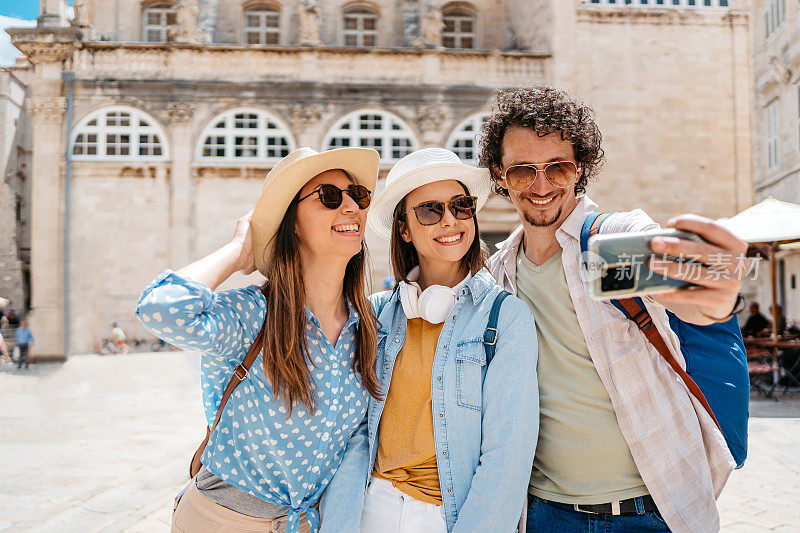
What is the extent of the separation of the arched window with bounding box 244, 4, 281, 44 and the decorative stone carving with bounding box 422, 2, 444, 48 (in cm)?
651

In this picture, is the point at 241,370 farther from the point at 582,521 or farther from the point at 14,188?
the point at 14,188

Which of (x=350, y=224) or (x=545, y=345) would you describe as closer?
(x=545, y=345)

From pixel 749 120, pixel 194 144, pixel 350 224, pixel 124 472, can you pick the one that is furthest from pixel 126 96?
pixel 749 120

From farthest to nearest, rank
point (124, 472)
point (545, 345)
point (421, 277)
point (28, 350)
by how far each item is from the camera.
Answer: point (28, 350)
point (124, 472)
point (421, 277)
point (545, 345)

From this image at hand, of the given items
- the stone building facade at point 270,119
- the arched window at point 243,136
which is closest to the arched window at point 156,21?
the stone building facade at point 270,119

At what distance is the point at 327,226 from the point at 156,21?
24429 millimetres

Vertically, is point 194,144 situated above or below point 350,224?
above

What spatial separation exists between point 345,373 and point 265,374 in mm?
308

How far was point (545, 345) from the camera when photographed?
2148 millimetres

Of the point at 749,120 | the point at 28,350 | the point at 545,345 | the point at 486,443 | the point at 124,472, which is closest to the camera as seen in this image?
the point at 486,443

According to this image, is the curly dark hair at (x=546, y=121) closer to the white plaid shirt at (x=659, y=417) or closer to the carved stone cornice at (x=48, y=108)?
the white plaid shirt at (x=659, y=417)

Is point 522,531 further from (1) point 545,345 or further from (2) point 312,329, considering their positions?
(2) point 312,329

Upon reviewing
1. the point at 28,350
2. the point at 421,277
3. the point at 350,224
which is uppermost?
the point at 350,224

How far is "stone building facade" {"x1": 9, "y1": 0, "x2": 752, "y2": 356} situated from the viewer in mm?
18250
